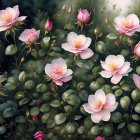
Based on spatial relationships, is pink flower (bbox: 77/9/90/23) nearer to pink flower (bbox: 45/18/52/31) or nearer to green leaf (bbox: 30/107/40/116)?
pink flower (bbox: 45/18/52/31)

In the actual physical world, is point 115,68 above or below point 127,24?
below

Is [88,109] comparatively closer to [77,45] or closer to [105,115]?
[105,115]

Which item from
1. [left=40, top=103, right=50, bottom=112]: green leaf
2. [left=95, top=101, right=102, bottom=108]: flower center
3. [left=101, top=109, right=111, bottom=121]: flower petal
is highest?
[left=95, top=101, right=102, bottom=108]: flower center

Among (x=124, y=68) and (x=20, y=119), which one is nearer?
(x=124, y=68)

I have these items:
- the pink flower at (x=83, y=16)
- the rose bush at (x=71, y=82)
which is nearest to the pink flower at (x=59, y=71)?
the rose bush at (x=71, y=82)

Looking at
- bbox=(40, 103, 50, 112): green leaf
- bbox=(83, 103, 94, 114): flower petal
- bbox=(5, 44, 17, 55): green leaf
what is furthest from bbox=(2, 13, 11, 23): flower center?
bbox=(83, 103, 94, 114): flower petal

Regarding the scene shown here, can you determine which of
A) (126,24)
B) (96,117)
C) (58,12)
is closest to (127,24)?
(126,24)

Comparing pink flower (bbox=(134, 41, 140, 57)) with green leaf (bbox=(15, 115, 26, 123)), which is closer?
pink flower (bbox=(134, 41, 140, 57))

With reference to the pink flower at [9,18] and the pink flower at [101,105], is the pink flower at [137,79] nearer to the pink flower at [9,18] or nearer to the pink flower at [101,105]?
the pink flower at [101,105]
